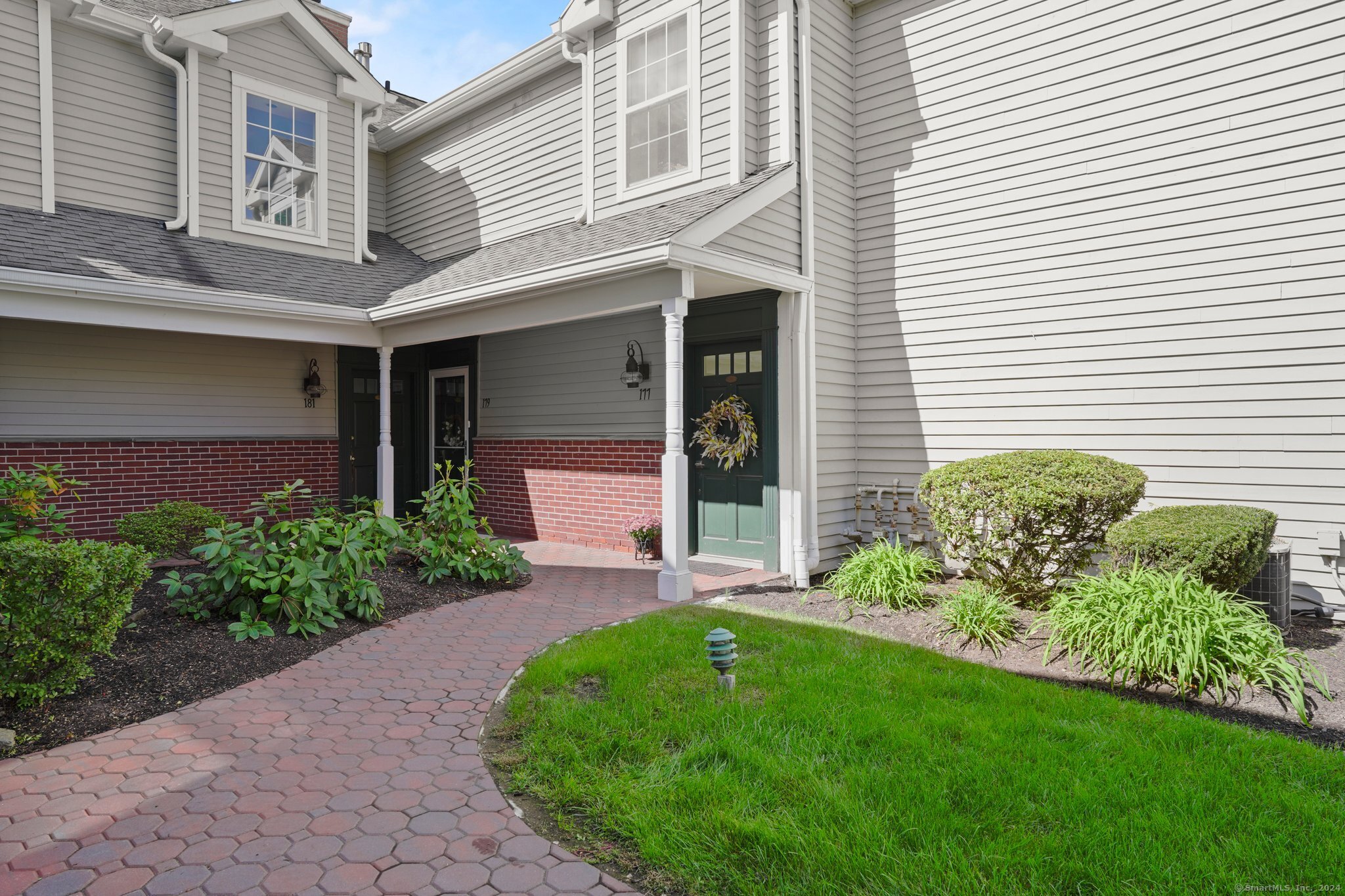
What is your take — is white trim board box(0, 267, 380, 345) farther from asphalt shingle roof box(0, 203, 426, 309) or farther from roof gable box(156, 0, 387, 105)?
roof gable box(156, 0, 387, 105)

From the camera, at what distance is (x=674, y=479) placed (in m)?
6.28

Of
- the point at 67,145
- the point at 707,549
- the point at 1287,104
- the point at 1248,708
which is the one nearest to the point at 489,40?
the point at 67,145

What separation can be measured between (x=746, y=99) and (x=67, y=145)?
7070 millimetres

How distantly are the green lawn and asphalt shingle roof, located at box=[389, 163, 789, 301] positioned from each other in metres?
3.62

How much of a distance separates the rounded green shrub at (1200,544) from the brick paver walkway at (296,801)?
371cm

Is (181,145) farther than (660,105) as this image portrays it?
Yes

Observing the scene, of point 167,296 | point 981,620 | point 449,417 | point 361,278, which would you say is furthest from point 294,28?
point 981,620

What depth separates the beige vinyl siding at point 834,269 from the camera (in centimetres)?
732

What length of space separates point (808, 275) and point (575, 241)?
233 cm

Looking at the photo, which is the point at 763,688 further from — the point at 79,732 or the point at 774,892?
the point at 79,732

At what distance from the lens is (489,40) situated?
18922 millimetres

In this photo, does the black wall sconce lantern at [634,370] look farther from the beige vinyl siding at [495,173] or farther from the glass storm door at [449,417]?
the glass storm door at [449,417]

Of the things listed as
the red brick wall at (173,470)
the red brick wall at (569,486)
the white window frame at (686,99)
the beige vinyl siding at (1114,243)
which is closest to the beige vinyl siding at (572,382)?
the red brick wall at (569,486)

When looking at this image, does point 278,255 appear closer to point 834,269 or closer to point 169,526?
point 169,526
